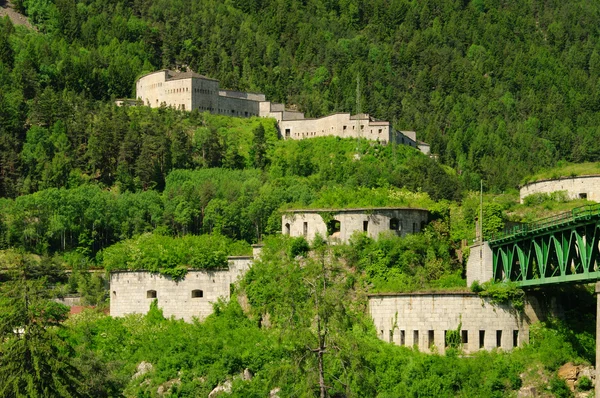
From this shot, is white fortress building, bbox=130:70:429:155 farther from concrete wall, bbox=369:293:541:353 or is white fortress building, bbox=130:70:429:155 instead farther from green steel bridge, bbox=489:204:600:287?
concrete wall, bbox=369:293:541:353

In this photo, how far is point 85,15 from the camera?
172875 mm

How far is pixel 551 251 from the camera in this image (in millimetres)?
50219

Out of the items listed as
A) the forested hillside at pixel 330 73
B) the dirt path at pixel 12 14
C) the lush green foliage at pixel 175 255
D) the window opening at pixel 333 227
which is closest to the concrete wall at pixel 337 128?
the forested hillside at pixel 330 73

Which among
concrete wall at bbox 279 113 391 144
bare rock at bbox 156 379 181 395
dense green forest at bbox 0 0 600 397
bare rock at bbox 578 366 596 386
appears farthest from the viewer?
concrete wall at bbox 279 113 391 144

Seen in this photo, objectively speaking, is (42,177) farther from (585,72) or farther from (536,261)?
(585,72)

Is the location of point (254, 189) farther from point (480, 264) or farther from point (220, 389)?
point (220, 389)

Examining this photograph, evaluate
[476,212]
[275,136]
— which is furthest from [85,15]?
[476,212]

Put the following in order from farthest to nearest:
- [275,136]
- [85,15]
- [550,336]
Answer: [85,15], [275,136], [550,336]

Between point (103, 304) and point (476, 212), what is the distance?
26.1m

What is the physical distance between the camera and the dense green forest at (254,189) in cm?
4800

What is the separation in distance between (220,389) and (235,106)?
249 feet

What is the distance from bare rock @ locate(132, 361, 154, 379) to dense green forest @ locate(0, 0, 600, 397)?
14 centimetres

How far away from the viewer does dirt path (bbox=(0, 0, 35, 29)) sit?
579ft

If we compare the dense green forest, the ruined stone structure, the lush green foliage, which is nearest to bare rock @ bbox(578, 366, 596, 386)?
the dense green forest
